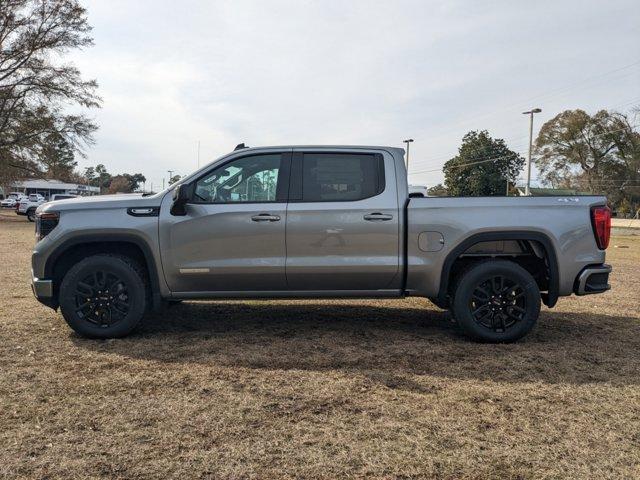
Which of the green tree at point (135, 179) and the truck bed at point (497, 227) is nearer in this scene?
the truck bed at point (497, 227)

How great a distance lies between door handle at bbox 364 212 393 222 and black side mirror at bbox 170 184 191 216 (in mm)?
1696

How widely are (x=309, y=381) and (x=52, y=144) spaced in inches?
1489

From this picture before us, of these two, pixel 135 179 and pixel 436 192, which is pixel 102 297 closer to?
pixel 436 192

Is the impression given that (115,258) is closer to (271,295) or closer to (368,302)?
(271,295)

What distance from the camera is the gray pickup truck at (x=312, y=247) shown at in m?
4.98

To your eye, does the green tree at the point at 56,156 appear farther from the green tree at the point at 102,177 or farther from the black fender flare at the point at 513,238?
the green tree at the point at 102,177

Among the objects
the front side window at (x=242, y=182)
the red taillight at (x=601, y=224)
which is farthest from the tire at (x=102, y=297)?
the red taillight at (x=601, y=224)

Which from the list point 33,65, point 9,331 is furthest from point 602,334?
point 33,65

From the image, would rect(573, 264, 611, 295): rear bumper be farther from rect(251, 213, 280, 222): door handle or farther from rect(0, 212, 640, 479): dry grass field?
rect(251, 213, 280, 222): door handle

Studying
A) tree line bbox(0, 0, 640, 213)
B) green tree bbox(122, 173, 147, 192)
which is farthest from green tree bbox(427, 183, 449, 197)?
green tree bbox(122, 173, 147, 192)

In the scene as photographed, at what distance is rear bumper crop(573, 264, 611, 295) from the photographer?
4988mm

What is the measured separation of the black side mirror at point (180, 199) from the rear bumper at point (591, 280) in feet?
12.5

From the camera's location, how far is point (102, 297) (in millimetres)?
5000

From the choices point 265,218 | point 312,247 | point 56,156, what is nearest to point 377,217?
point 312,247
